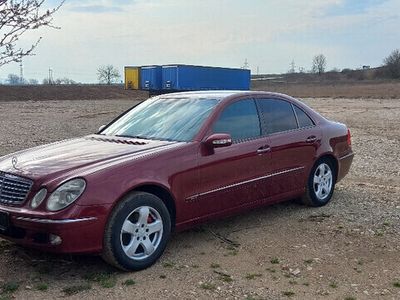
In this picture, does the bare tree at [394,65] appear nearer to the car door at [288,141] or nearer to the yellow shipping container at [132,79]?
the yellow shipping container at [132,79]

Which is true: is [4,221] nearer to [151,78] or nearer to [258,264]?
[258,264]

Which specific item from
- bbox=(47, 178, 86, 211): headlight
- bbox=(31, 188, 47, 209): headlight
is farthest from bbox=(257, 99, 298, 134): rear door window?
bbox=(31, 188, 47, 209): headlight

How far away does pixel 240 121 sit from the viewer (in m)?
5.80

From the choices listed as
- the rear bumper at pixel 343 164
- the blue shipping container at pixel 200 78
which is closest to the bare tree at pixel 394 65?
the blue shipping container at pixel 200 78

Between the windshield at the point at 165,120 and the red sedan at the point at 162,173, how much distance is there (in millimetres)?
14

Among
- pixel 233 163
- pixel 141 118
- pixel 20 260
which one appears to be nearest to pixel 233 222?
pixel 233 163

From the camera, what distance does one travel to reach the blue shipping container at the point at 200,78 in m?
33.9

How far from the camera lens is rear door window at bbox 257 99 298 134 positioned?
6113 millimetres

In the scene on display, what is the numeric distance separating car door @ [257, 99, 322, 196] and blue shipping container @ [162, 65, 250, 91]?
90.2 feet

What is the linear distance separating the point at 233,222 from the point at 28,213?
2.61 meters

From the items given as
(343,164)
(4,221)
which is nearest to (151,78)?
(343,164)

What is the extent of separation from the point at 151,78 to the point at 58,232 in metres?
32.7

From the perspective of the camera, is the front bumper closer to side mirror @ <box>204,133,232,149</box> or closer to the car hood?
the car hood

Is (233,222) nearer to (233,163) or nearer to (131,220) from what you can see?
(233,163)
